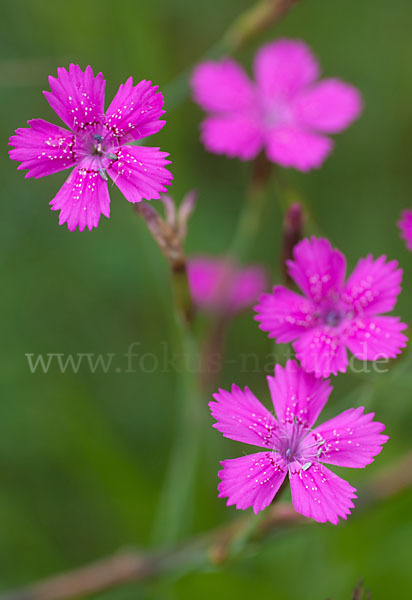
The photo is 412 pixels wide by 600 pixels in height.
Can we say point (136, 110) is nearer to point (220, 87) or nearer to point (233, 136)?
point (233, 136)

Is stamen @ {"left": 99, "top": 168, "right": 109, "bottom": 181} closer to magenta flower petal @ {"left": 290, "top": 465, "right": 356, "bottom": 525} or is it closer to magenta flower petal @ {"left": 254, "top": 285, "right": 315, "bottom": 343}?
magenta flower petal @ {"left": 254, "top": 285, "right": 315, "bottom": 343}

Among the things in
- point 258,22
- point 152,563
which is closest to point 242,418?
point 152,563

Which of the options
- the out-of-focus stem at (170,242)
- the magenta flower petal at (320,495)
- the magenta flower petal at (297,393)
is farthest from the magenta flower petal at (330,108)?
the magenta flower petal at (320,495)

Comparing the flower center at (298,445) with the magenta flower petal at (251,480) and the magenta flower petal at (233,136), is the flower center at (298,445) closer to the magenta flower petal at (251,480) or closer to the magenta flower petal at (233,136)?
the magenta flower petal at (251,480)

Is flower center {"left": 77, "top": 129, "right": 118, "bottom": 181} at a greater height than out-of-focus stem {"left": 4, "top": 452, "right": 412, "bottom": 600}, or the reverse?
flower center {"left": 77, "top": 129, "right": 118, "bottom": 181}

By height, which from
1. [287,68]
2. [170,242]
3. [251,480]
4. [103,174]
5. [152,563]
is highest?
[287,68]

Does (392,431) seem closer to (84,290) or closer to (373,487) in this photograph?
(373,487)

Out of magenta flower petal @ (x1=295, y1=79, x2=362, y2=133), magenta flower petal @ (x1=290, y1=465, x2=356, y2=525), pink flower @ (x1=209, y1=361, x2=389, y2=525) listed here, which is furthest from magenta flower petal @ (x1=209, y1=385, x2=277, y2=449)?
magenta flower petal @ (x1=295, y1=79, x2=362, y2=133)

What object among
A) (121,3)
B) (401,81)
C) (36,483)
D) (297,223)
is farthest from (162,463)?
(401,81)

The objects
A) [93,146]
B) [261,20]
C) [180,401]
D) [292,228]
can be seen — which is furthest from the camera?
[180,401]
